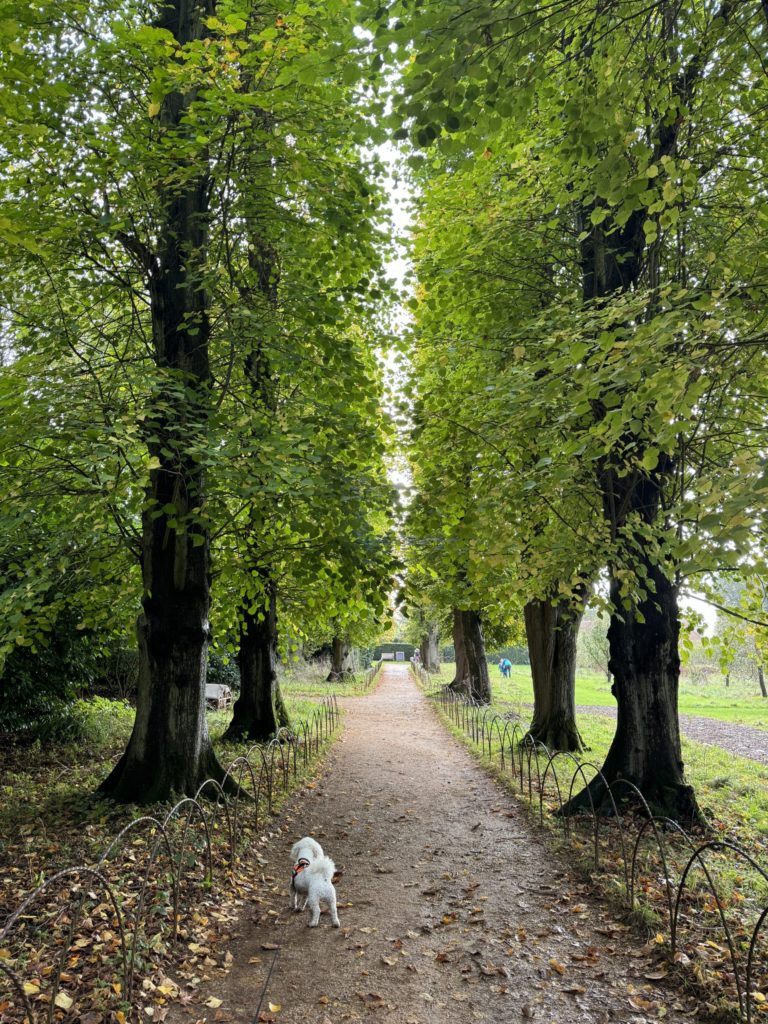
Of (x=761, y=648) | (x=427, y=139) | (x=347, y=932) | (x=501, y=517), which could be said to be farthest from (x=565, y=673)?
(x=427, y=139)

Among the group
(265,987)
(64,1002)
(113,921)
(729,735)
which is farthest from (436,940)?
(729,735)

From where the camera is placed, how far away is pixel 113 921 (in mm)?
4629

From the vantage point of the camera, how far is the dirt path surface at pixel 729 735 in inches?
610

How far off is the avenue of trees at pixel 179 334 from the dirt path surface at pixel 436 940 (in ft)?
7.55

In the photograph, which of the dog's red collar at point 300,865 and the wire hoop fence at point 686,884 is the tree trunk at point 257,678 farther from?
the dog's red collar at point 300,865

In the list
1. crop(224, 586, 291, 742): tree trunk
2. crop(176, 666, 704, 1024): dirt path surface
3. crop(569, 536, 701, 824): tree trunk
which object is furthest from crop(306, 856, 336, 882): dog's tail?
crop(224, 586, 291, 742): tree trunk

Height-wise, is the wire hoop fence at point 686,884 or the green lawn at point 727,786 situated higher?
the wire hoop fence at point 686,884

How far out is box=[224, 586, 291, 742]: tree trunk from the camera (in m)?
12.3

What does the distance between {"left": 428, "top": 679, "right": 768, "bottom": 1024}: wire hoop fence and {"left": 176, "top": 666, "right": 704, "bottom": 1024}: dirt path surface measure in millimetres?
288

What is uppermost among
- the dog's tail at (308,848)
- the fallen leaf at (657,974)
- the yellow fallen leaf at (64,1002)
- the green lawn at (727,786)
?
the dog's tail at (308,848)

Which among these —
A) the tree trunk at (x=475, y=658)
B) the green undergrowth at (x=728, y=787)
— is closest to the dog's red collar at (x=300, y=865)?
the green undergrowth at (x=728, y=787)

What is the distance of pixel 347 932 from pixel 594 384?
447cm

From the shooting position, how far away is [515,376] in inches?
267

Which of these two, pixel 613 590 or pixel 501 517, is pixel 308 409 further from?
pixel 613 590
